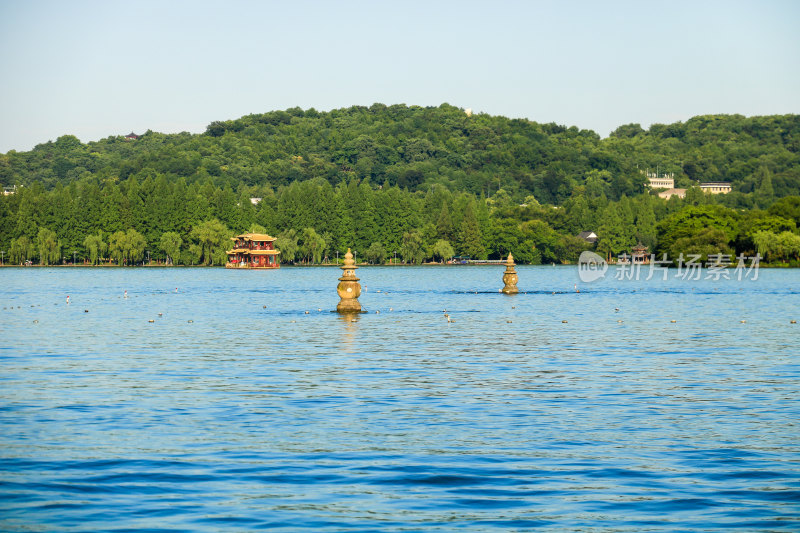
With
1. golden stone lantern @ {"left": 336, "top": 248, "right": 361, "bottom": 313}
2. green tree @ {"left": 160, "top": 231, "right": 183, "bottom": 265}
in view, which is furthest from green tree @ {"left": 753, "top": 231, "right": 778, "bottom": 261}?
golden stone lantern @ {"left": 336, "top": 248, "right": 361, "bottom": 313}

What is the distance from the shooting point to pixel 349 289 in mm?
64625

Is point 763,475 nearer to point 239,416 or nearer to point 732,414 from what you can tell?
point 732,414

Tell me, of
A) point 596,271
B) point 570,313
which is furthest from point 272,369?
point 596,271

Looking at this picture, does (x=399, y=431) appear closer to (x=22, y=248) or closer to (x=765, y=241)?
(x=765, y=241)

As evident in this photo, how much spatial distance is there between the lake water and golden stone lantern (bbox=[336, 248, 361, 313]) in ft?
25.5

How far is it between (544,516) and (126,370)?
2376 cm

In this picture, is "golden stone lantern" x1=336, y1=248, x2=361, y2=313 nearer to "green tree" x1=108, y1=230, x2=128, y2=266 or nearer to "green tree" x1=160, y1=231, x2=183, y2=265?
"green tree" x1=160, y1=231, x2=183, y2=265

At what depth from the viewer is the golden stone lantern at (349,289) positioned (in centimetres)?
6133

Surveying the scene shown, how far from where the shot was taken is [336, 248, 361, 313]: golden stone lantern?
61334 millimetres

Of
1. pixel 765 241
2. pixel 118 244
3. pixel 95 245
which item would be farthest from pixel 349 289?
pixel 95 245

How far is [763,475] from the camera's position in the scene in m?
19.5

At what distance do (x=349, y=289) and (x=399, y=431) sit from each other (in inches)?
1599

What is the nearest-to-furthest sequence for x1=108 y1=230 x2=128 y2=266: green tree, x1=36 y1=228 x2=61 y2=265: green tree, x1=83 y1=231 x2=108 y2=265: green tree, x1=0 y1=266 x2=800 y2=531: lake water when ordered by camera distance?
x1=0 y1=266 x2=800 y2=531: lake water < x1=36 y1=228 x2=61 y2=265: green tree < x1=83 y1=231 x2=108 y2=265: green tree < x1=108 y1=230 x2=128 y2=266: green tree

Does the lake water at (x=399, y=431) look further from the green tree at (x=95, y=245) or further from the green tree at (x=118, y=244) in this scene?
the green tree at (x=95, y=245)
